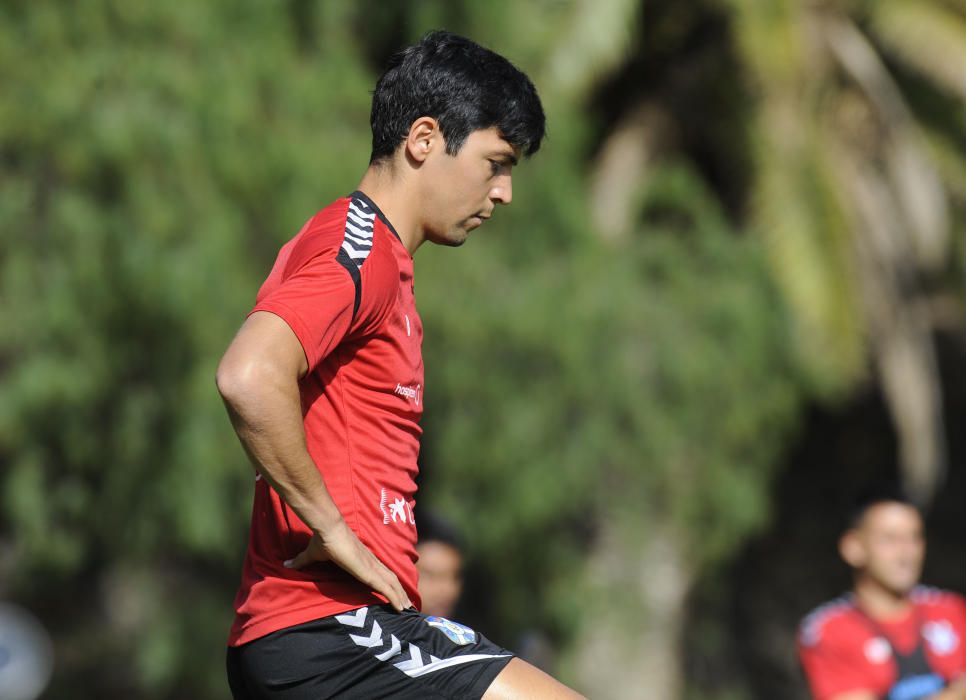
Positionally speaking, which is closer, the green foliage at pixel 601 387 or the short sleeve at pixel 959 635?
the short sleeve at pixel 959 635

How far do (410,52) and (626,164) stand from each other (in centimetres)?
944

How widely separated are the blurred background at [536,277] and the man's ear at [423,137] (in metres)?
6.15

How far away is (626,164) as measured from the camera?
39.9 feet

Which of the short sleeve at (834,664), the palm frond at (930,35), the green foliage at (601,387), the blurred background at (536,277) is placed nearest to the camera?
the short sleeve at (834,664)

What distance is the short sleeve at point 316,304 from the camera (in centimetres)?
243

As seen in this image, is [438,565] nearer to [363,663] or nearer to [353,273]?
[363,663]

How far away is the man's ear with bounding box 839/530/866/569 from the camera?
199 inches

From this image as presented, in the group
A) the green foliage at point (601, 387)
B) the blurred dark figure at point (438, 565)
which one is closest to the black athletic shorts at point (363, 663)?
the blurred dark figure at point (438, 565)

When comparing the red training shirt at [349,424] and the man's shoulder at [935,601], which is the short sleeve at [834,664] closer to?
the man's shoulder at [935,601]

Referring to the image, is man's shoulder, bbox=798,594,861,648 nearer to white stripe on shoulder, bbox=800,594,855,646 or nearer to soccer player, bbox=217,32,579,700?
white stripe on shoulder, bbox=800,594,855,646

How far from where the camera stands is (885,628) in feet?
16.1

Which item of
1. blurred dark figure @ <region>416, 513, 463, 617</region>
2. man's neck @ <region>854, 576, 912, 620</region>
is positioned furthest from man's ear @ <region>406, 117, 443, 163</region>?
man's neck @ <region>854, 576, 912, 620</region>

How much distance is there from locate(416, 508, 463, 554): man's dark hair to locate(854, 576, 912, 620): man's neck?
4.94 ft

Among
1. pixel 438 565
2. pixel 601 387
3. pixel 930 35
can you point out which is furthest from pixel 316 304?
pixel 930 35
